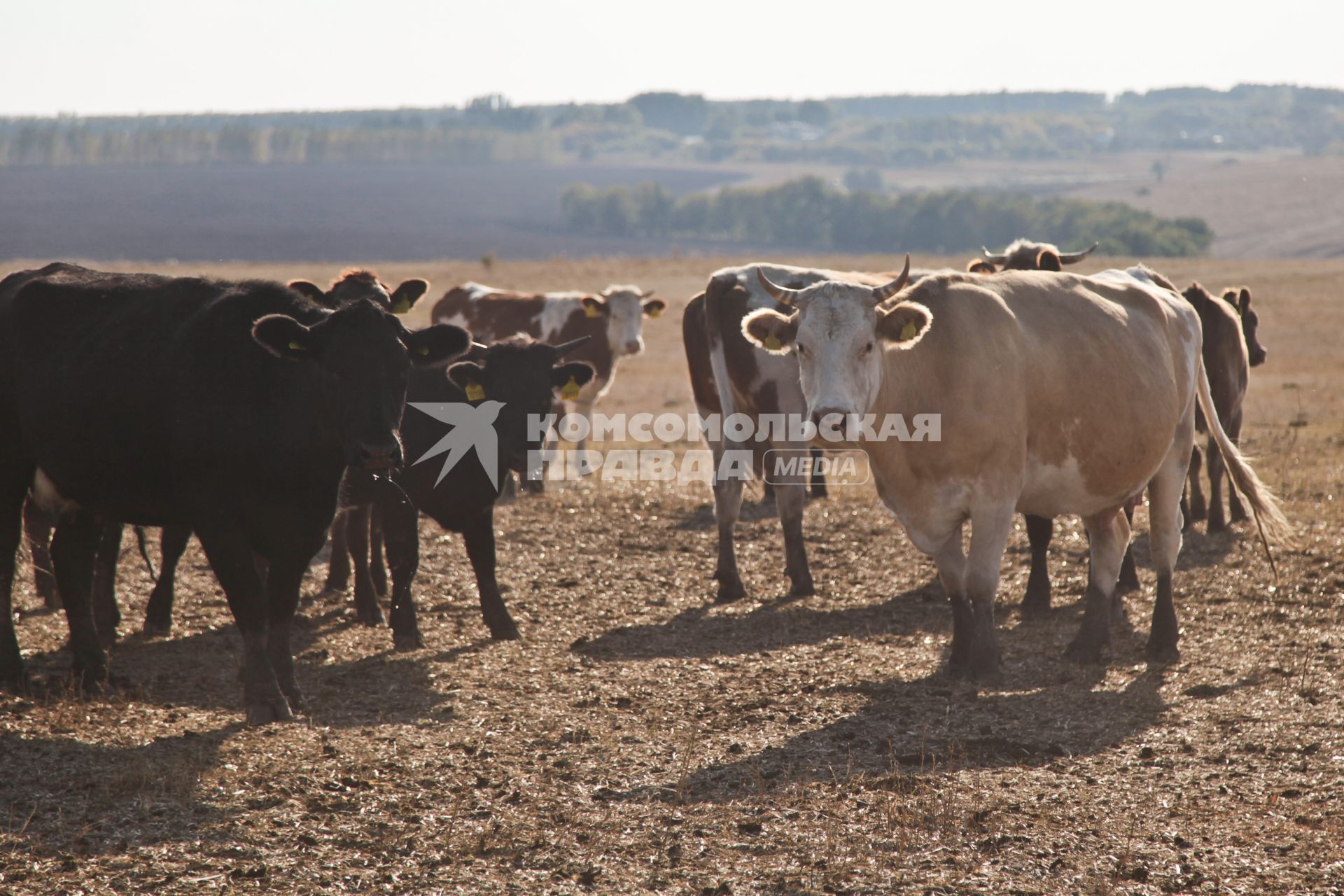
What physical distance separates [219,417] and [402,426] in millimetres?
2265

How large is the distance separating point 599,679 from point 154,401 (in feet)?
8.95

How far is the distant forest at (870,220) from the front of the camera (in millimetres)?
103000

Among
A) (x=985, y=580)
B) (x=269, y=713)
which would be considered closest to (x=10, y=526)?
(x=269, y=713)

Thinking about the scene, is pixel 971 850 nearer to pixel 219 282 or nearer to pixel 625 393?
pixel 219 282

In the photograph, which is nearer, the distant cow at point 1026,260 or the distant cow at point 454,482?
the distant cow at point 454,482

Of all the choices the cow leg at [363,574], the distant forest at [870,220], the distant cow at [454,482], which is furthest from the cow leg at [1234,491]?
the distant forest at [870,220]

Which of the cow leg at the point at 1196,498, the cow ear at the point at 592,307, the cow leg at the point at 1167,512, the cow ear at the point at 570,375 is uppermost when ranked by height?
the cow ear at the point at 592,307

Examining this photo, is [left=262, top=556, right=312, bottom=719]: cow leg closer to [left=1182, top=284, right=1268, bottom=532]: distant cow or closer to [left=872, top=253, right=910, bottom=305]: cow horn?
[left=872, top=253, right=910, bottom=305]: cow horn

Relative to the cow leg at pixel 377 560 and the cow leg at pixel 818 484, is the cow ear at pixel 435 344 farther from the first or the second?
the cow leg at pixel 818 484

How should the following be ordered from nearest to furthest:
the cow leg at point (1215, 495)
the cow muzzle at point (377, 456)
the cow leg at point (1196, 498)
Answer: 1. the cow muzzle at point (377, 456)
2. the cow leg at point (1215, 495)
3. the cow leg at point (1196, 498)

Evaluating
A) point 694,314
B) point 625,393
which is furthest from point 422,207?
point 694,314

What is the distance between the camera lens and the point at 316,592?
9.20 m

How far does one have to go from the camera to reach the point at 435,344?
6.81 meters

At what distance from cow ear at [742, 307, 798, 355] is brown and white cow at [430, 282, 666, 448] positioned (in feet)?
31.4
